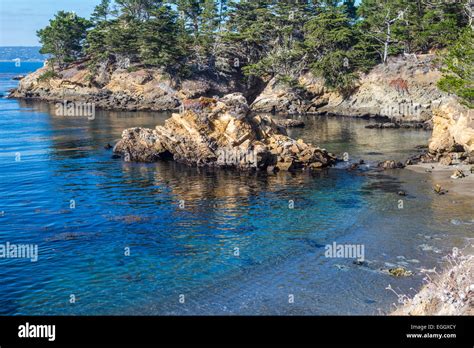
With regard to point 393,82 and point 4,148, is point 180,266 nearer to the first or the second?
point 4,148

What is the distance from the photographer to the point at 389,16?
4006 inches

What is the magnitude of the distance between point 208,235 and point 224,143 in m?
22.9

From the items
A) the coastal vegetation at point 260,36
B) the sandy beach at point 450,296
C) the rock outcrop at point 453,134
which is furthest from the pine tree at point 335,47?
the sandy beach at point 450,296

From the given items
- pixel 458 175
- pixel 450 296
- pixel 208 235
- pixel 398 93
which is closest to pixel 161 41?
pixel 398 93

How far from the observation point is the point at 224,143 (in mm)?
56719

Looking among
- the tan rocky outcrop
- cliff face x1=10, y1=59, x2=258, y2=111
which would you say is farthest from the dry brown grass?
cliff face x1=10, y1=59, x2=258, y2=111

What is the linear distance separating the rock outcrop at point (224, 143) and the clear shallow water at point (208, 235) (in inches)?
85.7

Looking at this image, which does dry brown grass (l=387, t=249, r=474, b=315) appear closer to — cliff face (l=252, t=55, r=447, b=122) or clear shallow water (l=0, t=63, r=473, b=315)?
clear shallow water (l=0, t=63, r=473, b=315)

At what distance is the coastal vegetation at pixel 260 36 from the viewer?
334 ft

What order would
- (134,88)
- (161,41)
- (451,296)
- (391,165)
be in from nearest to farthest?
(451,296)
(391,165)
(161,41)
(134,88)

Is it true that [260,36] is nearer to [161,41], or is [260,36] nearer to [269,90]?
[269,90]

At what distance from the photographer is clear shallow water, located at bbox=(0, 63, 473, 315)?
26.1 m

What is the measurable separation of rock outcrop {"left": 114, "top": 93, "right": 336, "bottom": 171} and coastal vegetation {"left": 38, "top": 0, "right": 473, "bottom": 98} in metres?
48.9
